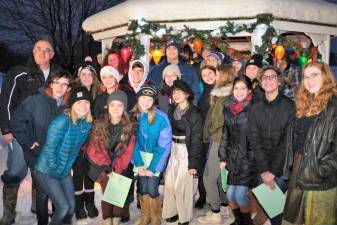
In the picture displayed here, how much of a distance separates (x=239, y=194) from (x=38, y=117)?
2484 millimetres

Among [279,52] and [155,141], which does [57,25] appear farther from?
[155,141]

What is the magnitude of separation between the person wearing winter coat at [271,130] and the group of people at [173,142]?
11 mm

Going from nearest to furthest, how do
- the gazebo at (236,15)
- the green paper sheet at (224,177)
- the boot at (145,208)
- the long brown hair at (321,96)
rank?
the long brown hair at (321,96) < the boot at (145,208) < the green paper sheet at (224,177) < the gazebo at (236,15)

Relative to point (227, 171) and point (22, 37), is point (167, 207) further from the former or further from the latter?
point (22, 37)

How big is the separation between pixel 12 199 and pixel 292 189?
11.5 feet

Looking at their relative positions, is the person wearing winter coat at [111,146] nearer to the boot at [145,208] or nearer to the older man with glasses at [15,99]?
the boot at [145,208]

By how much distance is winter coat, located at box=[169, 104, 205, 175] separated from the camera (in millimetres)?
4531

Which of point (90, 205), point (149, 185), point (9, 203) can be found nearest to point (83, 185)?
point (90, 205)

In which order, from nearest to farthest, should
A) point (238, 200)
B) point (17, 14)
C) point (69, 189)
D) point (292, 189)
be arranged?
point (292, 189) → point (69, 189) → point (238, 200) → point (17, 14)

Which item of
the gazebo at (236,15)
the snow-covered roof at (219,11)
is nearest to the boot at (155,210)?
the gazebo at (236,15)

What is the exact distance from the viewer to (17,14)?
2683cm

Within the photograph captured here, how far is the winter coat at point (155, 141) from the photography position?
14.4 feet

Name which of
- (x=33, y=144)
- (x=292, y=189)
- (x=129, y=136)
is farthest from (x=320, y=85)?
(x=33, y=144)

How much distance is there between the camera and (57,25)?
29.7 metres
